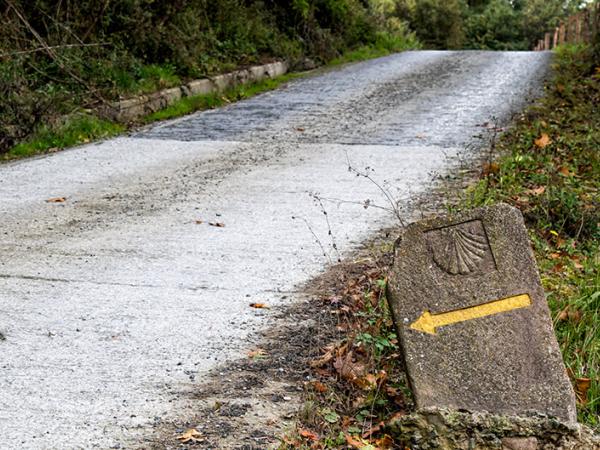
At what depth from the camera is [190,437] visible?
353cm

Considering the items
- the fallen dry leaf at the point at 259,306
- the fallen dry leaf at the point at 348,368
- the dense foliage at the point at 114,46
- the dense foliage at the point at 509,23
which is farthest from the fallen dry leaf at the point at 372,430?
the dense foliage at the point at 509,23

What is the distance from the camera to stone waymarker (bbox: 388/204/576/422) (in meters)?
3.73

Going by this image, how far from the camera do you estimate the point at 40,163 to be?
9.49m

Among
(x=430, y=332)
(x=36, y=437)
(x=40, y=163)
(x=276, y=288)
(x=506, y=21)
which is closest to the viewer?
(x=36, y=437)

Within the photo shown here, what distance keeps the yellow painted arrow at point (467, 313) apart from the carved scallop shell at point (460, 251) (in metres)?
0.16

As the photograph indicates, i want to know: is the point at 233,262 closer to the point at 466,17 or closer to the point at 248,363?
the point at 248,363

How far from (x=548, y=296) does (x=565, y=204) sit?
1731mm

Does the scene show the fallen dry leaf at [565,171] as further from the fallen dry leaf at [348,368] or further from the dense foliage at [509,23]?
the dense foliage at [509,23]

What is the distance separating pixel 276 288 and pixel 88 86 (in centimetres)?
748

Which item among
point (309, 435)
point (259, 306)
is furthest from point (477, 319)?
point (259, 306)

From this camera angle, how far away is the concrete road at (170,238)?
157 inches

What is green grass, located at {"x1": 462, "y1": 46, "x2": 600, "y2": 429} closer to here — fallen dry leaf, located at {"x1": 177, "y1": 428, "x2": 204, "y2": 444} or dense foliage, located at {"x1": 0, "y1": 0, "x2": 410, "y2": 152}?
fallen dry leaf, located at {"x1": 177, "y1": 428, "x2": 204, "y2": 444}

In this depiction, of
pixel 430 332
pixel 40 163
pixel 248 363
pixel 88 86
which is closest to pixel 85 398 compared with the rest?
pixel 248 363

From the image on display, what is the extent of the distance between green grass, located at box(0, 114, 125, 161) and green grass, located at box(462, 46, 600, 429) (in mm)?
4798
